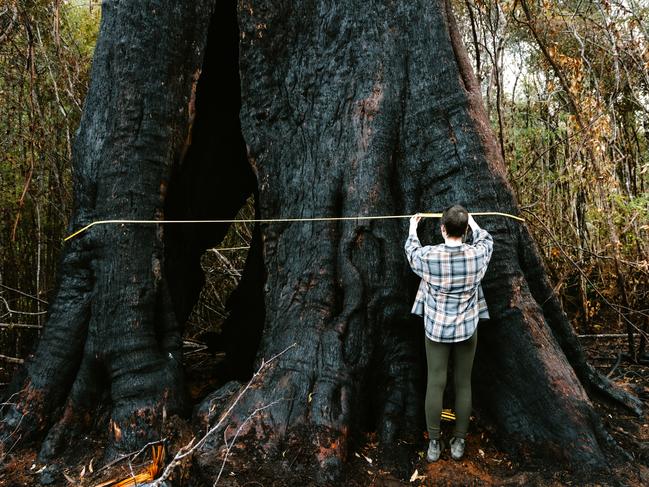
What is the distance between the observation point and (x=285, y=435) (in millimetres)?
2664

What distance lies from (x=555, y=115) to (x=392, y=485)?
5.36 meters

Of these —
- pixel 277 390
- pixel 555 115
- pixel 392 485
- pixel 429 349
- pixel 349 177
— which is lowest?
pixel 392 485

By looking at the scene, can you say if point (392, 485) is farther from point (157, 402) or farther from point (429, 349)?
point (157, 402)

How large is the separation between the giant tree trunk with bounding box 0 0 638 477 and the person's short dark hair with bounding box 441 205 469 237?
1.27ft

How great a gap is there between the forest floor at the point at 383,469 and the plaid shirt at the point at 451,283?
0.73 m

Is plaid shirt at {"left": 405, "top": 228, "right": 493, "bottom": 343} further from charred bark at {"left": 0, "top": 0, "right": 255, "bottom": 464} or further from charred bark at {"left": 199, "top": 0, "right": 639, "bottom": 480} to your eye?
charred bark at {"left": 0, "top": 0, "right": 255, "bottom": 464}

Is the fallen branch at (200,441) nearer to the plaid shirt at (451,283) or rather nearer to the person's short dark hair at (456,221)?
the plaid shirt at (451,283)

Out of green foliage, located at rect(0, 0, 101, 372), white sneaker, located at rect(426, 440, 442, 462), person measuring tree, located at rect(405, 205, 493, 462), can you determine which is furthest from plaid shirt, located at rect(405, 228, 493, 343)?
green foliage, located at rect(0, 0, 101, 372)

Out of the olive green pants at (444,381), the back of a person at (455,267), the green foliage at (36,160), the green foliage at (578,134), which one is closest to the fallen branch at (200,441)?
the olive green pants at (444,381)

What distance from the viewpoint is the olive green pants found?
2.84 meters

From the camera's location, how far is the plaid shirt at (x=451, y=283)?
107 inches

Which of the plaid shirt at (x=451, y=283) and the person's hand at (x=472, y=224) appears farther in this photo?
the person's hand at (x=472, y=224)

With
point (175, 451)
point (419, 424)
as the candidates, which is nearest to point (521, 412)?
point (419, 424)

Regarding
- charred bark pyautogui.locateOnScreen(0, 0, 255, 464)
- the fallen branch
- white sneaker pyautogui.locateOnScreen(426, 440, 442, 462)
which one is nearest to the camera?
the fallen branch
